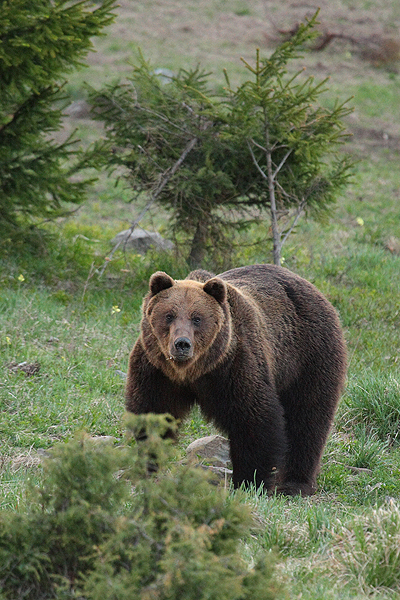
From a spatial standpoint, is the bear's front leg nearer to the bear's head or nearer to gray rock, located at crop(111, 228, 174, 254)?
the bear's head

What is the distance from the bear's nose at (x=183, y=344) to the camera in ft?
14.0

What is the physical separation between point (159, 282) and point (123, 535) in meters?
2.24

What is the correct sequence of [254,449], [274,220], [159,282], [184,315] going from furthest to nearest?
1. [274,220]
2. [254,449]
3. [159,282]
4. [184,315]

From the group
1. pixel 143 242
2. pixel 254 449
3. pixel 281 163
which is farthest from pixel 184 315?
pixel 143 242

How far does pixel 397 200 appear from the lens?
15.0 metres

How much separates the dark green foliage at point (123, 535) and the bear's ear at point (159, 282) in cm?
175

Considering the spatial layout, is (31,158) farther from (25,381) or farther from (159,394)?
(159,394)

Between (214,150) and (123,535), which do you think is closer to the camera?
(123,535)

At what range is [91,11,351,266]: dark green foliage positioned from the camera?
8.45m

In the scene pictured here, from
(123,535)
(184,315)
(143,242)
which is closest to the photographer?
(123,535)

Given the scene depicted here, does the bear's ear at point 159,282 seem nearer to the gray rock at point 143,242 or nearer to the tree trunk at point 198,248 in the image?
the tree trunk at point 198,248

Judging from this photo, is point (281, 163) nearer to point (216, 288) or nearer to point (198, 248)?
point (198, 248)

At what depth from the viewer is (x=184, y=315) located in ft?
14.7

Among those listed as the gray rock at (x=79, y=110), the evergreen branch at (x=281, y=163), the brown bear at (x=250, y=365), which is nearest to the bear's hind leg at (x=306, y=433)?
the brown bear at (x=250, y=365)
